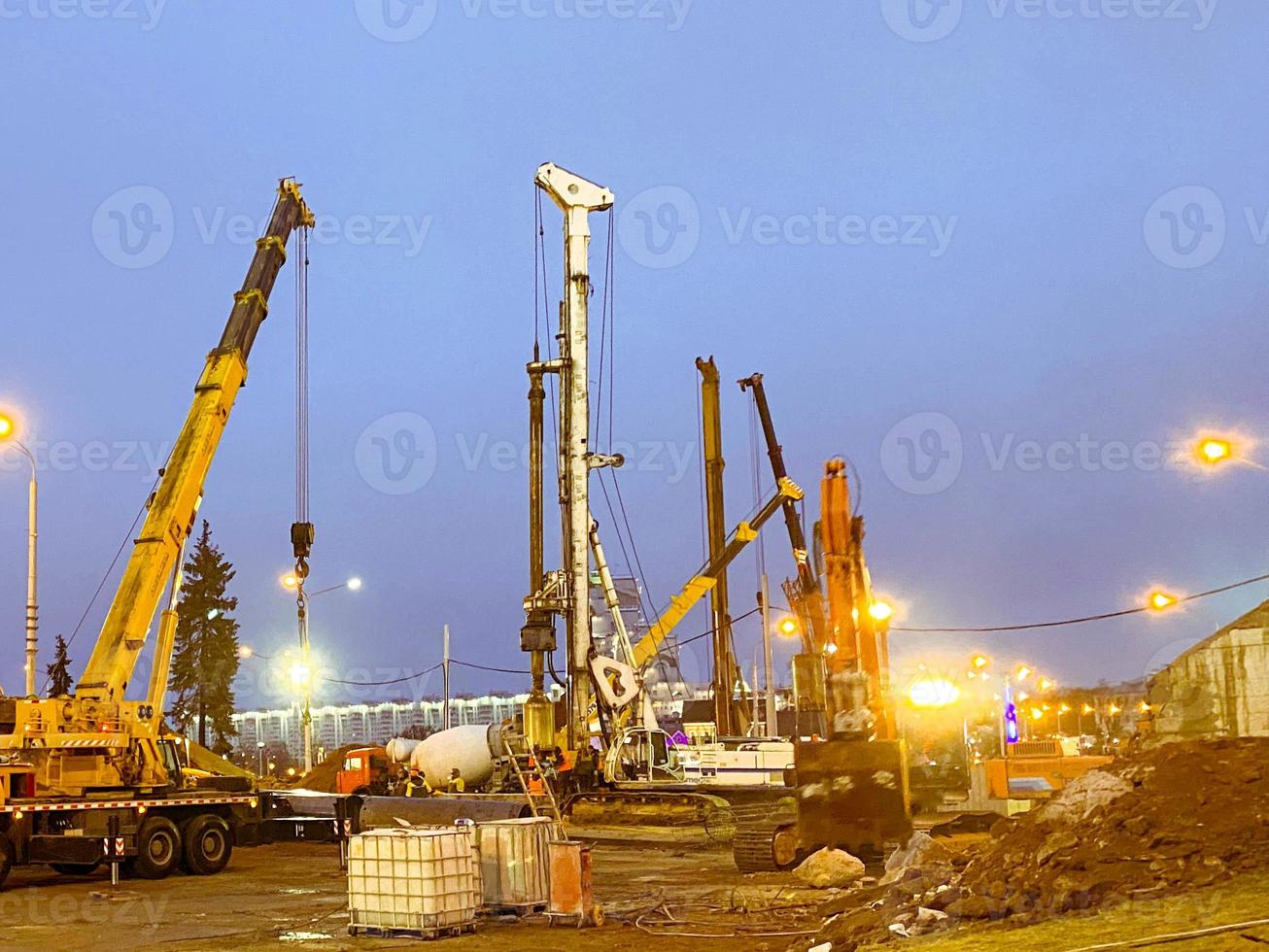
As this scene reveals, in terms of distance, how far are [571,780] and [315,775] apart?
57.0ft

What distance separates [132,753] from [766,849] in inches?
451

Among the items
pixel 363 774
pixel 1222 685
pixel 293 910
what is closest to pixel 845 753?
pixel 1222 685

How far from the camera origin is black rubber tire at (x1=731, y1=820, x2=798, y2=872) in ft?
65.4

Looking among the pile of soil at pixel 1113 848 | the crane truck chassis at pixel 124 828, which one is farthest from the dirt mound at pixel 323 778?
the pile of soil at pixel 1113 848

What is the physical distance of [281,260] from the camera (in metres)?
29.2

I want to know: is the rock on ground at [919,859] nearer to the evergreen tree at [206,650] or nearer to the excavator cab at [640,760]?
the excavator cab at [640,760]

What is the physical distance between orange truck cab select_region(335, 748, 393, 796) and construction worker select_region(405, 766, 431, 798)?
3.95ft

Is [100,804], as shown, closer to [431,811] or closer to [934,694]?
[431,811]

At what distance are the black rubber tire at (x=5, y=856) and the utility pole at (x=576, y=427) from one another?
1544 centimetres

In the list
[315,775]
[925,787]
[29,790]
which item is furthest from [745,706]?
[29,790]

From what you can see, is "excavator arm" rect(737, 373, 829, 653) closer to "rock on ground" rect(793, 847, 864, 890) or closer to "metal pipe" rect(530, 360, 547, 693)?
"metal pipe" rect(530, 360, 547, 693)

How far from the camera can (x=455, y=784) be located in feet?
Answer: 117

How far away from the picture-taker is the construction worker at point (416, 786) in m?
34.4

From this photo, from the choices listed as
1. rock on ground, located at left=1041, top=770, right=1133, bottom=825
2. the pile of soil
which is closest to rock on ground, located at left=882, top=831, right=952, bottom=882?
the pile of soil
